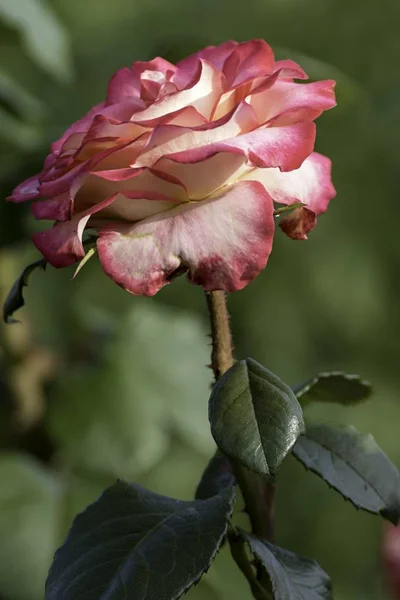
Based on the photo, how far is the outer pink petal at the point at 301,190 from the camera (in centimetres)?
45

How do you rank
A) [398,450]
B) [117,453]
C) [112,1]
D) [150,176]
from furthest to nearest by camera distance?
[112,1] < [398,450] < [117,453] < [150,176]

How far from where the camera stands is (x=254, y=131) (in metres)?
0.43

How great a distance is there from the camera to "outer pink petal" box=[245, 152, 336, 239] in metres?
0.45

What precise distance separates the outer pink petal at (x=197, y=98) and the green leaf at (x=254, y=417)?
11cm

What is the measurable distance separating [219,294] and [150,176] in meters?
0.07

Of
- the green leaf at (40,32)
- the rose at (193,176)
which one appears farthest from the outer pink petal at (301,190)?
the green leaf at (40,32)

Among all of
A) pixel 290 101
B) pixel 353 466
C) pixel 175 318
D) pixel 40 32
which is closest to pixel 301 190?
pixel 290 101

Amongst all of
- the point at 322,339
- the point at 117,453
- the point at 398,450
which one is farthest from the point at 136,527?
the point at 322,339

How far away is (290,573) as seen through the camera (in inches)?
18.3

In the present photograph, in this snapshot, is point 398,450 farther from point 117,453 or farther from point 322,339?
point 117,453

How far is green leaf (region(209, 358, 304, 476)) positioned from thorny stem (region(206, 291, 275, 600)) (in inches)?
1.2

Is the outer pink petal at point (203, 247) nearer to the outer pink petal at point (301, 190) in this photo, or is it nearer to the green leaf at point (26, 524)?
the outer pink petal at point (301, 190)

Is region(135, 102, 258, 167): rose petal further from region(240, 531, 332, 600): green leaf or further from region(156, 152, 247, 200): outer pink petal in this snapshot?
region(240, 531, 332, 600): green leaf

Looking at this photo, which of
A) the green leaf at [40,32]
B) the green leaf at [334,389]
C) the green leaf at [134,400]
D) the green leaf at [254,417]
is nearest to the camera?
the green leaf at [254,417]
